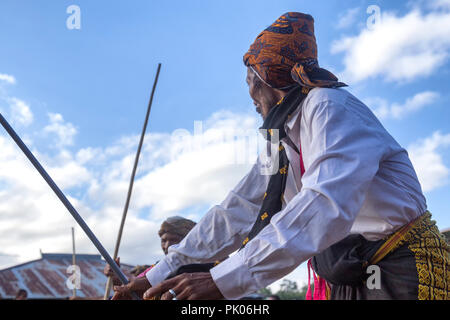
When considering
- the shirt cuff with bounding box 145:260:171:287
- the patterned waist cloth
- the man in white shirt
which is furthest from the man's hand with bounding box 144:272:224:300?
the shirt cuff with bounding box 145:260:171:287

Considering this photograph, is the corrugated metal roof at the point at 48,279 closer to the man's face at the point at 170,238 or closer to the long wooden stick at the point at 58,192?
the man's face at the point at 170,238

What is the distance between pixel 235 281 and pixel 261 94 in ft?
Answer: 3.24

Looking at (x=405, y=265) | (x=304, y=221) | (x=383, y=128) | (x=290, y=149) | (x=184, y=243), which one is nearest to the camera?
(x=304, y=221)

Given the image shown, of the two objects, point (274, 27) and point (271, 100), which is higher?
point (274, 27)

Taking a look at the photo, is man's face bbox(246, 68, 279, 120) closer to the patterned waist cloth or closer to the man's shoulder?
the man's shoulder

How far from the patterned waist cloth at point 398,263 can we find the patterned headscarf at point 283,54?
70cm

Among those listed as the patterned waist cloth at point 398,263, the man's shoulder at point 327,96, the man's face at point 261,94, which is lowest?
the patterned waist cloth at point 398,263

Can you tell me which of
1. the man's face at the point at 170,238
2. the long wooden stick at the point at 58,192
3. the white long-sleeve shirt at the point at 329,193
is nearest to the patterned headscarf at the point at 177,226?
the man's face at the point at 170,238

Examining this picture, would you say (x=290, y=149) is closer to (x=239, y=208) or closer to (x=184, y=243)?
(x=239, y=208)

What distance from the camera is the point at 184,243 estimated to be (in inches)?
89.6

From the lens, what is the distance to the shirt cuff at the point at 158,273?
2086 millimetres

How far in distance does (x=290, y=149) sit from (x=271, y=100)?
0.29 m

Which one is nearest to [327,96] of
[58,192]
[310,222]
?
[310,222]
